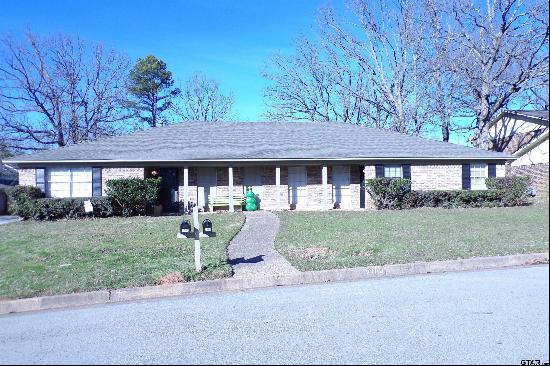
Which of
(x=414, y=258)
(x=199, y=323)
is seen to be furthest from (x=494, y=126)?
(x=199, y=323)

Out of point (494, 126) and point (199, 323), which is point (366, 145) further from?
point (199, 323)

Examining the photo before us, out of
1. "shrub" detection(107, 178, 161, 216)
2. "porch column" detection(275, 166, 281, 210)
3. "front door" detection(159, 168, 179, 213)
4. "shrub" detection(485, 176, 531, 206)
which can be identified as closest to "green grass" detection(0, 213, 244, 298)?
"shrub" detection(107, 178, 161, 216)

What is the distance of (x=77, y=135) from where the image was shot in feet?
104

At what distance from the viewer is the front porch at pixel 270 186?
61.2 feet

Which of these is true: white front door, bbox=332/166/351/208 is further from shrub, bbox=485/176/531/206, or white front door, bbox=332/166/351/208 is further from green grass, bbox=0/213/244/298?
shrub, bbox=485/176/531/206

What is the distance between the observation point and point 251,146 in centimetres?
1927

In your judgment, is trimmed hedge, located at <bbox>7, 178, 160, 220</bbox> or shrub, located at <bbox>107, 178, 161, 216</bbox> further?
shrub, located at <bbox>107, 178, 161, 216</bbox>

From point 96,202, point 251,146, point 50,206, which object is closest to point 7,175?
point 50,206

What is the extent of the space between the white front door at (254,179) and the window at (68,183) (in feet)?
22.4

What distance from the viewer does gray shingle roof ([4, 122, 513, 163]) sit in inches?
698

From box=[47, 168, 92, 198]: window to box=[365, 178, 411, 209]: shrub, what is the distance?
12.3 m

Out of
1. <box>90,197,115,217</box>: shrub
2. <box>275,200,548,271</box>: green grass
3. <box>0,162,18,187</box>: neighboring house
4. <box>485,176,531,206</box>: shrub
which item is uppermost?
<box>0,162,18,187</box>: neighboring house

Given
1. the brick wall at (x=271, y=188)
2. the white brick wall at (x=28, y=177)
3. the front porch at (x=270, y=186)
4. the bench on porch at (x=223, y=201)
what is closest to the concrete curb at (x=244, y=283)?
the front porch at (x=270, y=186)

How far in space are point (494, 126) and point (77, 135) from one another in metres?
30.6
